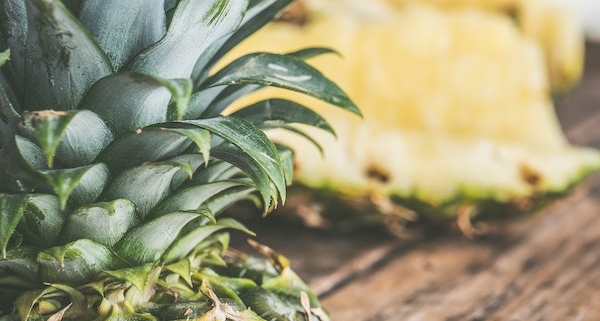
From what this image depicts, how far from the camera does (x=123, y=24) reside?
57cm

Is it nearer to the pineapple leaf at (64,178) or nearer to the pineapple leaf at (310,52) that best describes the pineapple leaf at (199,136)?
the pineapple leaf at (64,178)

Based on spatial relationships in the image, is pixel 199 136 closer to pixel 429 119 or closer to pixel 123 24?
pixel 123 24

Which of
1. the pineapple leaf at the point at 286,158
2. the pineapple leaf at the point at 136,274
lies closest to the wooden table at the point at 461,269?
the pineapple leaf at the point at 286,158

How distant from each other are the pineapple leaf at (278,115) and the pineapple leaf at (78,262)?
15cm

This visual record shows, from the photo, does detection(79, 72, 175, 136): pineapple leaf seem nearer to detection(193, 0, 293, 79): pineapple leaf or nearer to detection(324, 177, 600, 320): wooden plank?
detection(193, 0, 293, 79): pineapple leaf

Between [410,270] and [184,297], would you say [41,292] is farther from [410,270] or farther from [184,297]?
[410,270]

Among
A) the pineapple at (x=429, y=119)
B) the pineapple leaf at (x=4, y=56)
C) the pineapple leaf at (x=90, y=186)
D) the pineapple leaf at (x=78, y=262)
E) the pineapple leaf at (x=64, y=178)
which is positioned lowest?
the pineapple leaf at (x=78, y=262)

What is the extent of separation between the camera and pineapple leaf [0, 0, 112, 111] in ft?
1.72

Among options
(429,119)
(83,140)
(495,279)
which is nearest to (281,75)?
(83,140)

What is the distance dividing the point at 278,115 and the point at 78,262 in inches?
7.6

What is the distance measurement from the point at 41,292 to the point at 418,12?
0.95 metres

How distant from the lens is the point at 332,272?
3.49 feet

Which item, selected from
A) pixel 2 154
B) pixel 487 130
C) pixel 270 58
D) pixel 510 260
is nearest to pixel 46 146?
pixel 2 154

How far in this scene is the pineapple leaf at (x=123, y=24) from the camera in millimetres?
556
